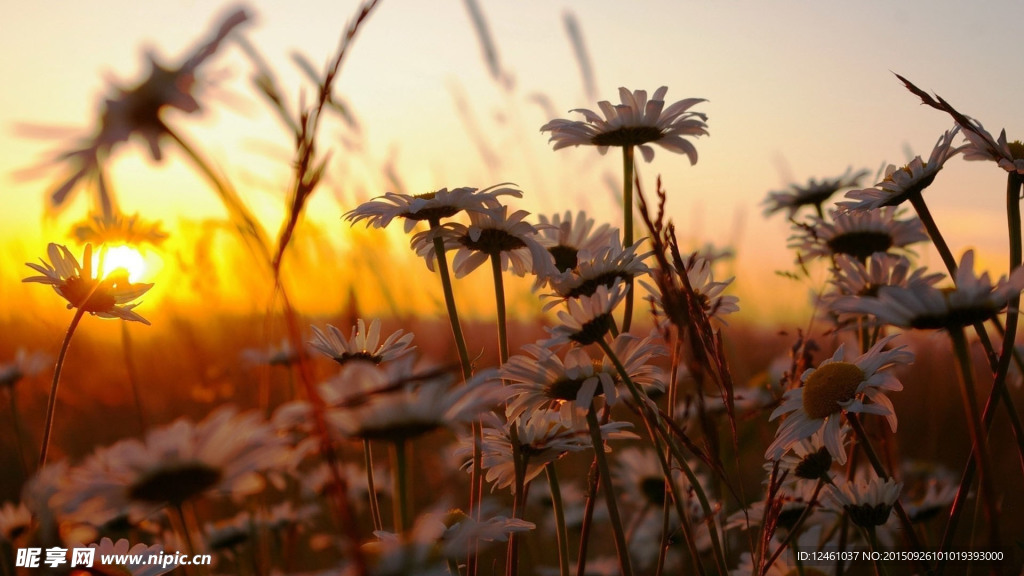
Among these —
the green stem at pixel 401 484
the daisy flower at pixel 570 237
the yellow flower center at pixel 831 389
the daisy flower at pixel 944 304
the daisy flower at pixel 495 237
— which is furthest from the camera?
the daisy flower at pixel 570 237

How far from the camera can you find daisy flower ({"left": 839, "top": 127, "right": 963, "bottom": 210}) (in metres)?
1.52

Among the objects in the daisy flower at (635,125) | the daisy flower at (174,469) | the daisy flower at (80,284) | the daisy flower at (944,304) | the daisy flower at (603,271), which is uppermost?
the daisy flower at (635,125)

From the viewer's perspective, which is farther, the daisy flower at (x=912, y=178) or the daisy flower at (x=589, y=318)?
the daisy flower at (x=912, y=178)

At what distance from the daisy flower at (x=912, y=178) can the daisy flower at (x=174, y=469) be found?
132 centimetres

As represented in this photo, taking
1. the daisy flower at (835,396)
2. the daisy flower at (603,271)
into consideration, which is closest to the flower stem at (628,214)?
the daisy flower at (603,271)

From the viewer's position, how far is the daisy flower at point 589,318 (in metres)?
1.22

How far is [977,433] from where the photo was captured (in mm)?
969

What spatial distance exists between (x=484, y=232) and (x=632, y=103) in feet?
1.74

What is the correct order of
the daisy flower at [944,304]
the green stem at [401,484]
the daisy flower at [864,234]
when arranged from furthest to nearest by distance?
the daisy flower at [864,234]
the daisy flower at [944,304]
the green stem at [401,484]

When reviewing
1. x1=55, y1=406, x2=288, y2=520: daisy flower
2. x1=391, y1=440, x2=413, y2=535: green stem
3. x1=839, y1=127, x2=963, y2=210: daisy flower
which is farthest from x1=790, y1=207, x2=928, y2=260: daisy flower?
x1=55, y1=406, x2=288, y2=520: daisy flower

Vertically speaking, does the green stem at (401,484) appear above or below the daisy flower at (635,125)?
below

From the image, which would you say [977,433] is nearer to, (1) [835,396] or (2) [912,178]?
(1) [835,396]

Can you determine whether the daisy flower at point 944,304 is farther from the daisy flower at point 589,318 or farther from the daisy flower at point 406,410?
the daisy flower at point 406,410

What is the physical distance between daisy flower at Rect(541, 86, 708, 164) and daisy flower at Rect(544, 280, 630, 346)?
2.01 feet
